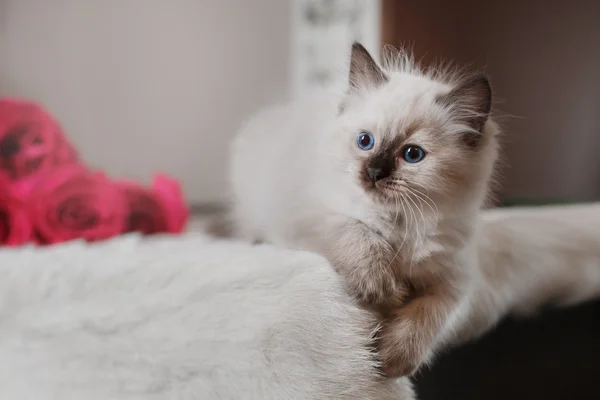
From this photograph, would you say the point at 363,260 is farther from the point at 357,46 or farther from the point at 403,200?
the point at 357,46

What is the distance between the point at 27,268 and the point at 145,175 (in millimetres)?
1300

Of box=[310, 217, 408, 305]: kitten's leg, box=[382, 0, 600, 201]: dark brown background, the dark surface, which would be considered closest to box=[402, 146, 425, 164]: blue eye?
box=[310, 217, 408, 305]: kitten's leg

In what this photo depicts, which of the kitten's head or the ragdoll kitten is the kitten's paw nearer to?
the ragdoll kitten

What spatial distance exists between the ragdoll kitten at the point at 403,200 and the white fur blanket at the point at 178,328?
2.4 inches

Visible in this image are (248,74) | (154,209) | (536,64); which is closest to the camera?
(154,209)

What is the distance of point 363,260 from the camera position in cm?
77

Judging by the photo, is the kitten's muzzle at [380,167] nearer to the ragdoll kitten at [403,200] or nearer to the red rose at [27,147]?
the ragdoll kitten at [403,200]

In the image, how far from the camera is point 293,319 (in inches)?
27.5

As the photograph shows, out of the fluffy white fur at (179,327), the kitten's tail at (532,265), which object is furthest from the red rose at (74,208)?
the kitten's tail at (532,265)

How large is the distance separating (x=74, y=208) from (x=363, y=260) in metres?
0.60

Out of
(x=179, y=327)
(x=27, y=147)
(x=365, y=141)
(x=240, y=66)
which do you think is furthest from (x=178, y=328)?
(x=240, y=66)

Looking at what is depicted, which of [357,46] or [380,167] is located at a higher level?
[357,46]

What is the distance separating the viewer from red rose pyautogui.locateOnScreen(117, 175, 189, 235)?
116 cm

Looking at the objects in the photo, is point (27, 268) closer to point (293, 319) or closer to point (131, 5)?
point (293, 319)
